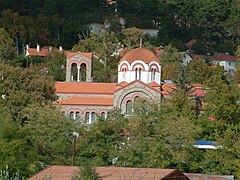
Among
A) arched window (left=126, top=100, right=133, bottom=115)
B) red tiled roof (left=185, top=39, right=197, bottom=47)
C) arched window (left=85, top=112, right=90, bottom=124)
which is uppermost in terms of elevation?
red tiled roof (left=185, top=39, right=197, bottom=47)

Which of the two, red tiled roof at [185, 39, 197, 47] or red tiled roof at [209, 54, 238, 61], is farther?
red tiled roof at [185, 39, 197, 47]

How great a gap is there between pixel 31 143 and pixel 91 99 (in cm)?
1730

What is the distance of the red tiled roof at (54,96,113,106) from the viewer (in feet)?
202

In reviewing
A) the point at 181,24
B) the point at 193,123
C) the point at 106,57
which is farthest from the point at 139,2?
the point at 193,123

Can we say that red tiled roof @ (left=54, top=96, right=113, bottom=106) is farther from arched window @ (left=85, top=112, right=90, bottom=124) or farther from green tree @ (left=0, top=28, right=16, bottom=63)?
green tree @ (left=0, top=28, right=16, bottom=63)

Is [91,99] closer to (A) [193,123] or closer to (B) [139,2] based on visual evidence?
(A) [193,123]

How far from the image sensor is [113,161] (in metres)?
46.6

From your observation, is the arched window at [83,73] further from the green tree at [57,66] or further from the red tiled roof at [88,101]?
the red tiled roof at [88,101]

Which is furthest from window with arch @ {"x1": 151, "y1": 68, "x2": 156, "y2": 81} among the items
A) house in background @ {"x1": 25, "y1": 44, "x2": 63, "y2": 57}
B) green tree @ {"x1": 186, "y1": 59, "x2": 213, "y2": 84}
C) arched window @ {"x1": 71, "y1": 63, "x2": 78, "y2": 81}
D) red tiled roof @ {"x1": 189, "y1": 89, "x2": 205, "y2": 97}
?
house in background @ {"x1": 25, "y1": 44, "x2": 63, "y2": 57}

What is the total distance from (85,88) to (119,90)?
Answer: 3.90m

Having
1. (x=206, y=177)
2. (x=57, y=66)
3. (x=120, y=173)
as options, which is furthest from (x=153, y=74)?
(x=120, y=173)

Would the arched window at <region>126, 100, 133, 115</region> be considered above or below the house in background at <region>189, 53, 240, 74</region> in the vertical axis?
below

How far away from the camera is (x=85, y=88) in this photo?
6334 cm

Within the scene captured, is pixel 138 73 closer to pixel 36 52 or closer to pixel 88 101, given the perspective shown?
pixel 88 101
